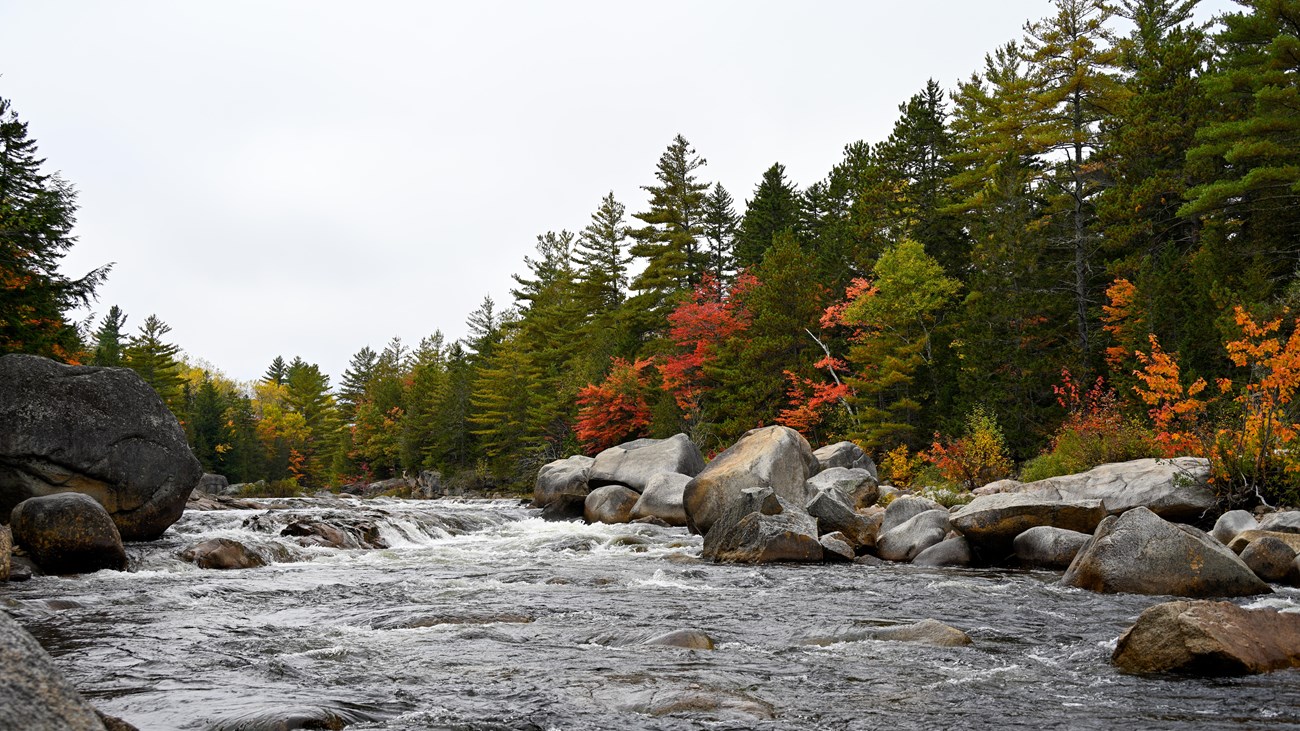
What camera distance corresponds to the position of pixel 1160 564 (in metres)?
8.86

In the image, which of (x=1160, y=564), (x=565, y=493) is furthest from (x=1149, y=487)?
(x=565, y=493)

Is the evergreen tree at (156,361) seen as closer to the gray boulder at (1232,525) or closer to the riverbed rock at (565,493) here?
the riverbed rock at (565,493)

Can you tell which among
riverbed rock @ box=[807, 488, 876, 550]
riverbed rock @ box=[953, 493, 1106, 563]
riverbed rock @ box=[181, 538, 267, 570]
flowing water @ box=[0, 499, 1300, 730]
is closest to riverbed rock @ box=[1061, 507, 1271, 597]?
flowing water @ box=[0, 499, 1300, 730]

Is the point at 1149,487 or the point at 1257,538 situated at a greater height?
the point at 1149,487

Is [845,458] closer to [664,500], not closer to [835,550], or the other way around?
[664,500]

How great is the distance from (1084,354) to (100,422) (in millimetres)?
25714

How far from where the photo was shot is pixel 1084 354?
81.1ft

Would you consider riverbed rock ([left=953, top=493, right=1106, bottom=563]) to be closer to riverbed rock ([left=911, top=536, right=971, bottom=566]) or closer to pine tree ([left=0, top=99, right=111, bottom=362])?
riverbed rock ([left=911, top=536, right=971, bottom=566])

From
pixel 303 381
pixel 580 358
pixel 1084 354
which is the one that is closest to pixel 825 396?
pixel 1084 354

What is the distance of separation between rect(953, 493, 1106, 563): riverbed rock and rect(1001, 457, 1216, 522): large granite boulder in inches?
25.4

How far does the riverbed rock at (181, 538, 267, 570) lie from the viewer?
12.3 meters

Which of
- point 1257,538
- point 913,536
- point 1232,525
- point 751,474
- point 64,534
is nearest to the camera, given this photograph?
point 1257,538

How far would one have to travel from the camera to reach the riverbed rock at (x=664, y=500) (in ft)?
64.5

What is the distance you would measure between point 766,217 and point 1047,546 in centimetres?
3313
